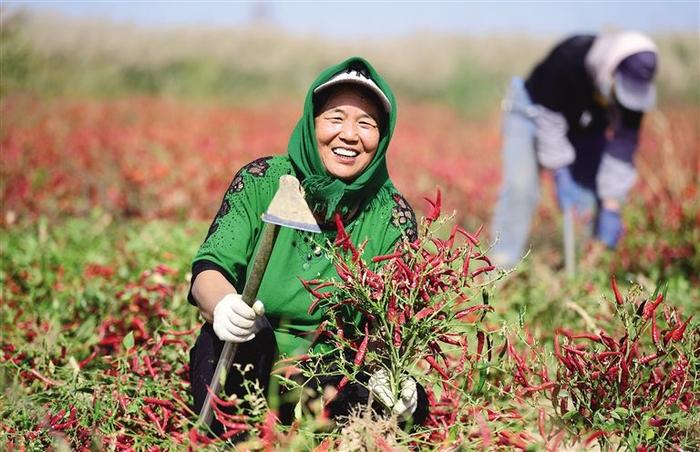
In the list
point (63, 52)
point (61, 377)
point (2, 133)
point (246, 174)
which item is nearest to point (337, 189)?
point (246, 174)

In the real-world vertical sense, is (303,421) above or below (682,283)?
below

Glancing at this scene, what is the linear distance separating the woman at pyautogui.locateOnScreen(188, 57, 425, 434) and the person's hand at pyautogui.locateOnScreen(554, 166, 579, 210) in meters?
2.78

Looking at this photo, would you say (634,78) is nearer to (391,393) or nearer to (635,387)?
(635,387)

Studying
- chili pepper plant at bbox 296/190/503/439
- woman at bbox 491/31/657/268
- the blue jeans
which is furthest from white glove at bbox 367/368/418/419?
the blue jeans

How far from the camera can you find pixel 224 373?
194 cm

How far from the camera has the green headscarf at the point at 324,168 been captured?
2195 millimetres

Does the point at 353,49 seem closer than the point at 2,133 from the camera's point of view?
No

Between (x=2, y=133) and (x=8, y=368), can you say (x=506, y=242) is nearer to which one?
(x=8, y=368)

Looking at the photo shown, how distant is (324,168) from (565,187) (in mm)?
3028

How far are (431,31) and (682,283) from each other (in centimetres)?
2339

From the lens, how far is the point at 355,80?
7.35 ft

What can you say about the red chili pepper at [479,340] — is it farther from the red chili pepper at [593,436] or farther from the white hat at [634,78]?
the white hat at [634,78]

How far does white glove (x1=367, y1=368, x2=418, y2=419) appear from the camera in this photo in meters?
2.03

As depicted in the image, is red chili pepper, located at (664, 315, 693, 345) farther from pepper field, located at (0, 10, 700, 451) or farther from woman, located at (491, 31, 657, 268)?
woman, located at (491, 31, 657, 268)
